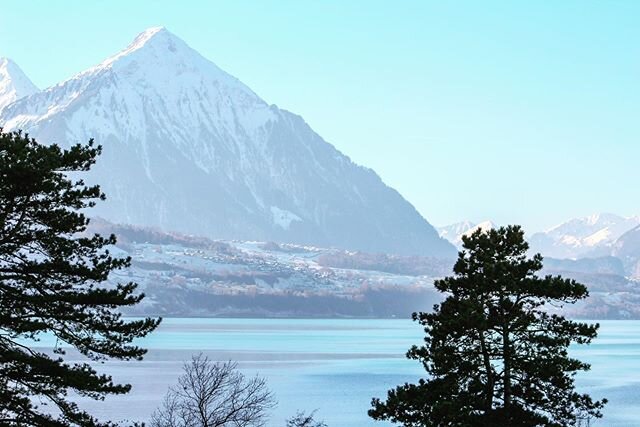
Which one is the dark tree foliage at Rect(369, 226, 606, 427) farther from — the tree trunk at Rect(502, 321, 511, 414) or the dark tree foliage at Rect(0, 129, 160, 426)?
the dark tree foliage at Rect(0, 129, 160, 426)

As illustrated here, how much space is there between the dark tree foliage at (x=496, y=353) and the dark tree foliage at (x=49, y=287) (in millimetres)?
8290

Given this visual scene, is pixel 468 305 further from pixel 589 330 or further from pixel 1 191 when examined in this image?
pixel 1 191

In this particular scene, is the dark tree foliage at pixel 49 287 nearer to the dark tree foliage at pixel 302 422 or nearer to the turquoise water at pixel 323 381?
the dark tree foliage at pixel 302 422

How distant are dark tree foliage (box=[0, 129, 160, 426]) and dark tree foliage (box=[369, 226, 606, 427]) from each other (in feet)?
27.2

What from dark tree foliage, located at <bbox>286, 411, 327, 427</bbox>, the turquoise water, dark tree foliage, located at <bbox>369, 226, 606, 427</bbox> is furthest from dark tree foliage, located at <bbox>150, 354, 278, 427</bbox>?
dark tree foliage, located at <bbox>369, 226, 606, 427</bbox>

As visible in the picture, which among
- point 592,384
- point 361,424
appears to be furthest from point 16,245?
point 592,384

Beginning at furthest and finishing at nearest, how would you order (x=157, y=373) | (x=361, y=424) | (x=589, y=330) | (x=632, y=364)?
(x=632, y=364) < (x=157, y=373) < (x=361, y=424) < (x=589, y=330)

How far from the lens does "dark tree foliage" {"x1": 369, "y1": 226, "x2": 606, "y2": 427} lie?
32.2 metres

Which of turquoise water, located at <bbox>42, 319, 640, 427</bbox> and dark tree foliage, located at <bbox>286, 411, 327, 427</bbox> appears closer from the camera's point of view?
dark tree foliage, located at <bbox>286, 411, 327, 427</bbox>

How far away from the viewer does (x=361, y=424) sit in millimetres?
87000

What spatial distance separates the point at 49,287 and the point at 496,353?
41.6 feet

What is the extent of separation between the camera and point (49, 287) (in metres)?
29.8

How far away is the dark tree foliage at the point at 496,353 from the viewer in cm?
3225

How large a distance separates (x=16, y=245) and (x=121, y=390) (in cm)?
505
